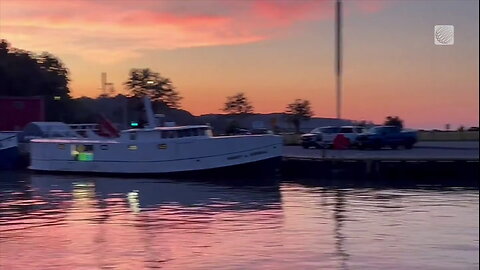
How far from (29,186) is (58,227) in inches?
588

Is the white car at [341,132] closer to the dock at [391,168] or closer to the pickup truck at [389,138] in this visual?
the pickup truck at [389,138]

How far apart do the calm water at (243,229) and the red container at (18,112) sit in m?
26.9

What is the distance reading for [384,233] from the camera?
15484 millimetres

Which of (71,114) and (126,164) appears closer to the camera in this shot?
(126,164)

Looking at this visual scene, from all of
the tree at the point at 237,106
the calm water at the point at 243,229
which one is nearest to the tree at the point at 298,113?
the tree at the point at 237,106

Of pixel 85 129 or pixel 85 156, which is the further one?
pixel 85 129

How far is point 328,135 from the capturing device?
4762 cm

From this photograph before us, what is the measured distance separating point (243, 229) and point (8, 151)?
31082mm

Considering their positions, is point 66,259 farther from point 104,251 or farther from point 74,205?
point 74,205

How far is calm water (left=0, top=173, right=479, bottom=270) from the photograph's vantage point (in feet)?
41.8

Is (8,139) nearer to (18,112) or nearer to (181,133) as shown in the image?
(18,112)

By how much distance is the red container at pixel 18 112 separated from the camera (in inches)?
2084

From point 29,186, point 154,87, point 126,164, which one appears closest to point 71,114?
point 154,87

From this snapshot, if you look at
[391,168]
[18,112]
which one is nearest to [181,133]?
[391,168]
